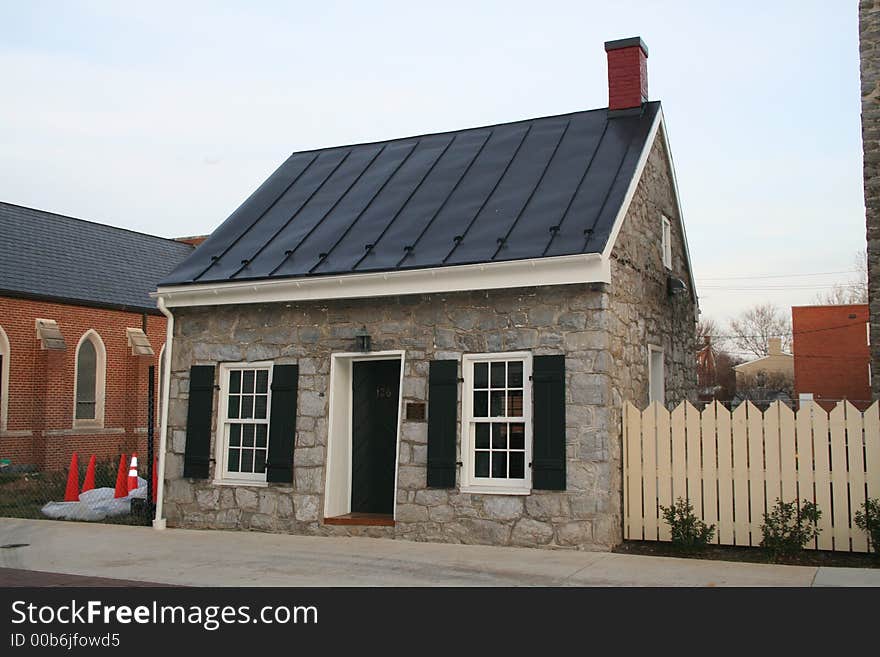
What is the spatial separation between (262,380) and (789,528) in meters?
7.13

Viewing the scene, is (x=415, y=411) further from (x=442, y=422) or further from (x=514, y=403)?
(x=514, y=403)

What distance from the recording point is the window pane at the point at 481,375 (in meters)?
11.0

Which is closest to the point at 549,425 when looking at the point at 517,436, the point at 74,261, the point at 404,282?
the point at 517,436

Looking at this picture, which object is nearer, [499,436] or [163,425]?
[499,436]

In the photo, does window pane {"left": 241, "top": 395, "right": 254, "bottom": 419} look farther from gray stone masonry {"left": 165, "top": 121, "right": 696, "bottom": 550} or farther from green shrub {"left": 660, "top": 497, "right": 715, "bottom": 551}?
green shrub {"left": 660, "top": 497, "right": 715, "bottom": 551}

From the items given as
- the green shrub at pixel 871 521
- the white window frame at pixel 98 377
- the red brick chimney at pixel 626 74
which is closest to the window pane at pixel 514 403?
the green shrub at pixel 871 521

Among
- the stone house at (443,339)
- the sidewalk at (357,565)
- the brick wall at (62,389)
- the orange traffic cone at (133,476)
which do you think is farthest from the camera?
the brick wall at (62,389)

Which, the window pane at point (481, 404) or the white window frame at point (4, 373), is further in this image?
the white window frame at point (4, 373)

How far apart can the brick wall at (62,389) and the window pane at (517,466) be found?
16251 mm

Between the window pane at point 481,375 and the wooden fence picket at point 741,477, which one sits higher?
the window pane at point 481,375

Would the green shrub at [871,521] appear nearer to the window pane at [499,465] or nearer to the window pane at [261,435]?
the window pane at [499,465]

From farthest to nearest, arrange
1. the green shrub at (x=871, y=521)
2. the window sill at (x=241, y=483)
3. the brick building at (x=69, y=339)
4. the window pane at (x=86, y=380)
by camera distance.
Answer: the window pane at (x=86, y=380) < the brick building at (x=69, y=339) < the window sill at (x=241, y=483) < the green shrub at (x=871, y=521)

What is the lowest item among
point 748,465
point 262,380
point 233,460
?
point 233,460

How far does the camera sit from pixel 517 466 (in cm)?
1067
